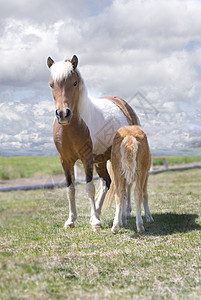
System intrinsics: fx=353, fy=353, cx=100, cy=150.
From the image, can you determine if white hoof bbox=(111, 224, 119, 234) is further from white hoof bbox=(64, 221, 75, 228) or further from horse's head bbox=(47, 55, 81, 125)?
horse's head bbox=(47, 55, 81, 125)

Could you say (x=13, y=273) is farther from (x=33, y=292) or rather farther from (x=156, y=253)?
(x=156, y=253)

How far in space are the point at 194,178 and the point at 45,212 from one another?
38.9 feet

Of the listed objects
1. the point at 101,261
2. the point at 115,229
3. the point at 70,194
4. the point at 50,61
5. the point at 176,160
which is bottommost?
the point at 101,261

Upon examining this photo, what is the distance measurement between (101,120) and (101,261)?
134 inches

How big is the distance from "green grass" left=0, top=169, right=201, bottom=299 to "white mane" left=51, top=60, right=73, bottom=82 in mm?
2644

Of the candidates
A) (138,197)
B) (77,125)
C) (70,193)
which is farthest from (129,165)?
(70,193)

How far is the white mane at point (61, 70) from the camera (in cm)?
587

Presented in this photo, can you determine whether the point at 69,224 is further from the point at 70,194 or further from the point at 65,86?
the point at 65,86

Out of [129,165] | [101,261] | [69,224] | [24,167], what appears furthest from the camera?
[24,167]

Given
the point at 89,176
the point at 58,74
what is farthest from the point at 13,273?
the point at 58,74

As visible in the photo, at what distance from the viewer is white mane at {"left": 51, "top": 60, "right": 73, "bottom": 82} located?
5871 millimetres

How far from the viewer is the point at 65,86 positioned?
5879mm

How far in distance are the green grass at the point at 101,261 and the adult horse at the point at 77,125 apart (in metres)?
0.85

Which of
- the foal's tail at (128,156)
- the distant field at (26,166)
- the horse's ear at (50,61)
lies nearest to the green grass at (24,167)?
the distant field at (26,166)
